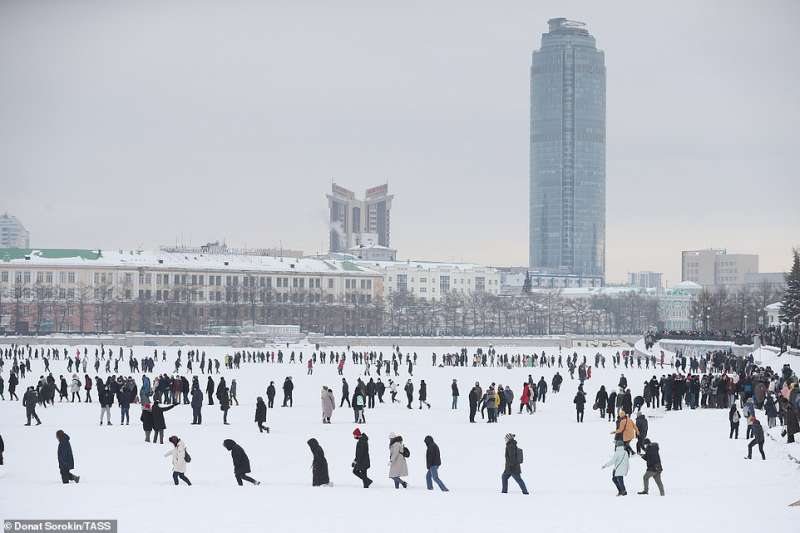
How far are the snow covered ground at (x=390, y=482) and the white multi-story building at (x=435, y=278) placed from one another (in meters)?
117

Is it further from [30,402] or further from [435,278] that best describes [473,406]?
[435,278]

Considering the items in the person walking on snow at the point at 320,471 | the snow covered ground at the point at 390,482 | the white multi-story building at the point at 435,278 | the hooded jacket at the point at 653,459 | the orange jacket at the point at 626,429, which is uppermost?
the white multi-story building at the point at 435,278

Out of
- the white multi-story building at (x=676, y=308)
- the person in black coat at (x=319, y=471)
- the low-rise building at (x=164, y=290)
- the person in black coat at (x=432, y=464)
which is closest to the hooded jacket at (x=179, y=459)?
the person in black coat at (x=319, y=471)

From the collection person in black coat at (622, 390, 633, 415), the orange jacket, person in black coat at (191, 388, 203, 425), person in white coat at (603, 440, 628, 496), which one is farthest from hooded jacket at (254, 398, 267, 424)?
person in white coat at (603, 440, 628, 496)

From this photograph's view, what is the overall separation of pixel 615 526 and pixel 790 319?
180 feet

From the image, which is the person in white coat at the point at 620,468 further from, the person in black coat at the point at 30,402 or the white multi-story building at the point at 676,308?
the white multi-story building at the point at 676,308

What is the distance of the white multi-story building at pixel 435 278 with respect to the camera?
15138 cm

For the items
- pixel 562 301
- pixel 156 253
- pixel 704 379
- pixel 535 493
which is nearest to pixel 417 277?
pixel 562 301

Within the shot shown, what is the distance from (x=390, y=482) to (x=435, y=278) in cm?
13520

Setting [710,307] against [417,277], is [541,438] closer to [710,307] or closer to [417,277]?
[710,307]

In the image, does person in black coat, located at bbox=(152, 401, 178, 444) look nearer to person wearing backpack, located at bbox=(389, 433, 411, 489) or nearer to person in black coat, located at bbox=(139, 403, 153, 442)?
person in black coat, located at bbox=(139, 403, 153, 442)

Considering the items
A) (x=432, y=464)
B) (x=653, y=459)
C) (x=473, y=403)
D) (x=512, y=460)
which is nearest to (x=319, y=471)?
(x=432, y=464)

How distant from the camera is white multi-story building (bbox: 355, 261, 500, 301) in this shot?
151375 mm

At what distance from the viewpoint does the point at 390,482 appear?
793 inches
